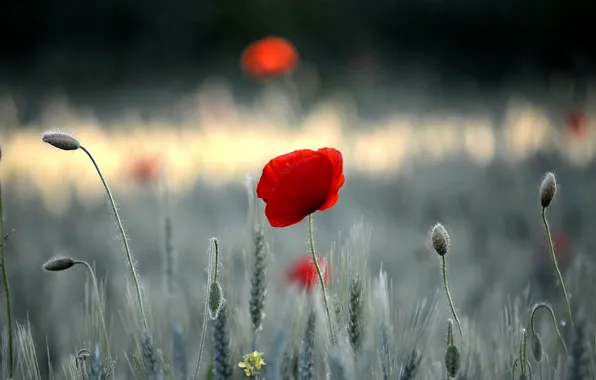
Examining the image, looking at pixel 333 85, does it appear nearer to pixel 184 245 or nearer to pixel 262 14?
pixel 262 14

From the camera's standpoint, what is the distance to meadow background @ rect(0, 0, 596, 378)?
1356mm

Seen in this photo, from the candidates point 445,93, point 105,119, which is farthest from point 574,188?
point 105,119

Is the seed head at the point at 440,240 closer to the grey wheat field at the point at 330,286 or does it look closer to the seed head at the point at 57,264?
the grey wheat field at the point at 330,286

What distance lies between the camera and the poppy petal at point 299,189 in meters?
0.72

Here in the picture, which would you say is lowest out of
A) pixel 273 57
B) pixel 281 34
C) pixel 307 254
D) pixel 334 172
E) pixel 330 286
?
pixel 307 254

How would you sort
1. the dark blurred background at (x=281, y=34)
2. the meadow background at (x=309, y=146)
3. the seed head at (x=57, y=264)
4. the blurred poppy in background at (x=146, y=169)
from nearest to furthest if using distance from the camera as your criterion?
the seed head at (x=57, y=264), the meadow background at (x=309, y=146), the blurred poppy in background at (x=146, y=169), the dark blurred background at (x=281, y=34)

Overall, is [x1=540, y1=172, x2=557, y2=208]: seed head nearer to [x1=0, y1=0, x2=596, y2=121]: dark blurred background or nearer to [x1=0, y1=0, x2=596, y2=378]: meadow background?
[x1=0, y1=0, x2=596, y2=378]: meadow background

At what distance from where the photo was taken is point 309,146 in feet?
9.04

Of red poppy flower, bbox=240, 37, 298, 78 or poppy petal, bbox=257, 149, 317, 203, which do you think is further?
red poppy flower, bbox=240, 37, 298, 78

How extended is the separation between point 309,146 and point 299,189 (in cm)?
204

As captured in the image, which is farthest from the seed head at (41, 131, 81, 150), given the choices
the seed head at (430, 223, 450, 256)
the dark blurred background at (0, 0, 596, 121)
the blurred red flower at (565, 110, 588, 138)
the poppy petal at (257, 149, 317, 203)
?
the dark blurred background at (0, 0, 596, 121)

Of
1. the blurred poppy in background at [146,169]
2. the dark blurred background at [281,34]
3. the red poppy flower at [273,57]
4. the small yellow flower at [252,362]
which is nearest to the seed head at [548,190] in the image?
the small yellow flower at [252,362]

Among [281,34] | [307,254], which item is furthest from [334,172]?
[281,34]

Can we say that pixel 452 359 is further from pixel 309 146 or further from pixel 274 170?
pixel 309 146
